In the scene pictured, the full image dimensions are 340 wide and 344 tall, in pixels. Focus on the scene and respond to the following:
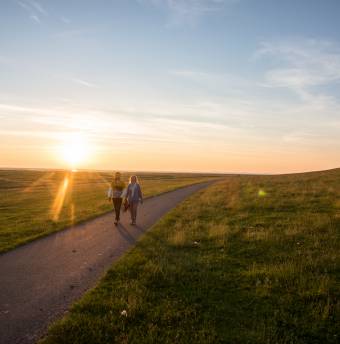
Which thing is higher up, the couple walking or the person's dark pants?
the couple walking

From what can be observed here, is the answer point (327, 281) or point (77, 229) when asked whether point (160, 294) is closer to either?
point (327, 281)

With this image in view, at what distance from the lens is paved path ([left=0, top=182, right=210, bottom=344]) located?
6230mm

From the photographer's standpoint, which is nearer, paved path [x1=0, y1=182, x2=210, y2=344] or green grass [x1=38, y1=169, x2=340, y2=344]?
green grass [x1=38, y1=169, x2=340, y2=344]

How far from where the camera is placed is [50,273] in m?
9.10

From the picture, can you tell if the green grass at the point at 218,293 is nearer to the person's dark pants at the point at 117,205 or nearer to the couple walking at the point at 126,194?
the couple walking at the point at 126,194

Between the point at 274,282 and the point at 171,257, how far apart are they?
3544 mm

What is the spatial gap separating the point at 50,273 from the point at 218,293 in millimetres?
4776

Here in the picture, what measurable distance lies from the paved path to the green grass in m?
0.48

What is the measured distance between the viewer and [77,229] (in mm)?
16297

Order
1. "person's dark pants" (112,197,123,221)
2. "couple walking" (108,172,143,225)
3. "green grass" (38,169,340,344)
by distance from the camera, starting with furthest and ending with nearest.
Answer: "person's dark pants" (112,197,123,221) → "couple walking" (108,172,143,225) → "green grass" (38,169,340,344)

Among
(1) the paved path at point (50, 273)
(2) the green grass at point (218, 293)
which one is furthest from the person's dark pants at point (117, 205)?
(2) the green grass at point (218, 293)

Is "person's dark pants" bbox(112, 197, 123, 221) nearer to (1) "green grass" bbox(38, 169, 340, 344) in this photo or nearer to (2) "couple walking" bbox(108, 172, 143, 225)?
(2) "couple walking" bbox(108, 172, 143, 225)

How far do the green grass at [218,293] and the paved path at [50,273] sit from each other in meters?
0.48

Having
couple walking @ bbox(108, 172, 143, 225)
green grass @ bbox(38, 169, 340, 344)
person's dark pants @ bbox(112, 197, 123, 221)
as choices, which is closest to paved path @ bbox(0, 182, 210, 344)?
green grass @ bbox(38, 169, 340, 344)
